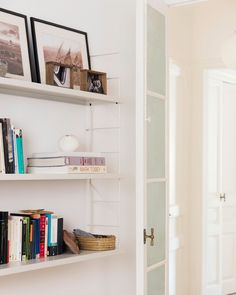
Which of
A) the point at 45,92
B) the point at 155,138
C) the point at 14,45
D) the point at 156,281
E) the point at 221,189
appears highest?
the point at 14,45

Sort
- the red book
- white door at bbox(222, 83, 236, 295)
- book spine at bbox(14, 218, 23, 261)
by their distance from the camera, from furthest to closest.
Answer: white door at bbox(222, 83, 236, 295)
the red book
book spine at bbox(14, 218, 23, 261)

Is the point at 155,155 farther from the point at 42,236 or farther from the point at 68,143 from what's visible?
the point at 42,236

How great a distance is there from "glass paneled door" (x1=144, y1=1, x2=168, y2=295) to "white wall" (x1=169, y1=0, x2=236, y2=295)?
192 centimetres

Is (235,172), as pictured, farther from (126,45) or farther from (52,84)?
(52,84)

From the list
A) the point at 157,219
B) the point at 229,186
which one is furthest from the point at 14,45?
the point at 229,186

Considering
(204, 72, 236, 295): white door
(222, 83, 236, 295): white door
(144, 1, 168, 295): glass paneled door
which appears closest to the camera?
(144, 1, 168, 295): glass paneled door

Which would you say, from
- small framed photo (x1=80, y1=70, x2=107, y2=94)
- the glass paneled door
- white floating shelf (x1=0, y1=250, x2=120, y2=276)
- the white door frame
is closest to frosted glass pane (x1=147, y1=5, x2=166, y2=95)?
the glass paneled door

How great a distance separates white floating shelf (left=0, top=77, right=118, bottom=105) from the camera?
2377mm

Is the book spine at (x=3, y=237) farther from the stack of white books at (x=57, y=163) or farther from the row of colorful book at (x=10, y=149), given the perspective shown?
the stack of white books at (x=57, y=163)

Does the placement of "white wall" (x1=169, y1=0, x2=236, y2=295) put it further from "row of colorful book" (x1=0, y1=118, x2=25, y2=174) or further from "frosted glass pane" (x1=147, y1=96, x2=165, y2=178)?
"row of colorful book" (x1=0, y1=118, x2=25, y2=174)

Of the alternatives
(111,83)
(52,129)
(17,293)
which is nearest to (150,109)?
(111,83)

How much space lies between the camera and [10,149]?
2408mm

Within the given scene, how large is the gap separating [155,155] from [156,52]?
1.92 feet

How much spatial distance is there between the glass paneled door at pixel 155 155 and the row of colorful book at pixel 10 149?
0.77 m
